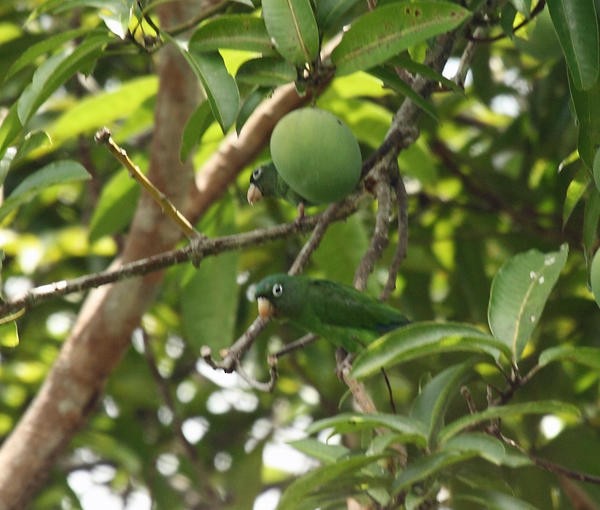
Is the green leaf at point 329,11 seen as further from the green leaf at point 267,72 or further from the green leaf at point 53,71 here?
the green leaf at point 53,71

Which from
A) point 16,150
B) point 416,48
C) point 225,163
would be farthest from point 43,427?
point 416,48

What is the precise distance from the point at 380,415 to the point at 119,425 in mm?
1980

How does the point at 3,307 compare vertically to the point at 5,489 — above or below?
above

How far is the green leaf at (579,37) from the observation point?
135cm

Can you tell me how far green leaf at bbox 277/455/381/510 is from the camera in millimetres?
1274

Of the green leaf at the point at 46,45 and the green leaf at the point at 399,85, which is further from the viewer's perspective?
the green leaf at the point at 46,45

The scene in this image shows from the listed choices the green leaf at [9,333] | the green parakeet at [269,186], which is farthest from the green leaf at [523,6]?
the green leaf at [9,333]

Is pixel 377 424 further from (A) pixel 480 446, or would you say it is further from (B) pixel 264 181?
(B) pixel 264 181

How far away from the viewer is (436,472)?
131 cm

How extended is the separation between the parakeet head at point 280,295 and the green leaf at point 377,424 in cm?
35

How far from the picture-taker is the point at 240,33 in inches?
55.7

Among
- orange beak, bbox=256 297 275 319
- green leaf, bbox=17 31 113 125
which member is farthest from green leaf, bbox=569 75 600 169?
green leaf, bbox=17 31 113 125

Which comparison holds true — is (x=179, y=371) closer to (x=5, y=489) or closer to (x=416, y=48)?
(x=5, y=489)

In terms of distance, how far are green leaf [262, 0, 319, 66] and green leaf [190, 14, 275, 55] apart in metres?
0.05
